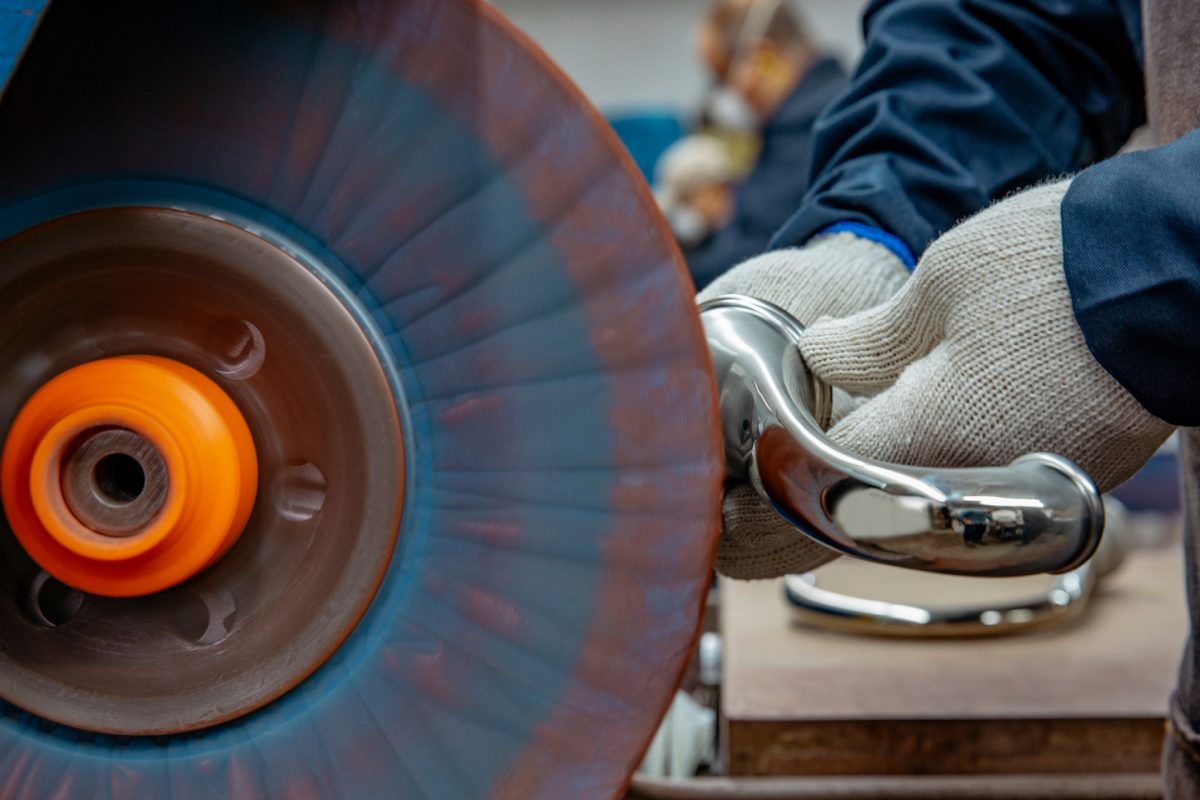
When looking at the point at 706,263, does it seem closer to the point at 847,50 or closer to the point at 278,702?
the point at 278,702

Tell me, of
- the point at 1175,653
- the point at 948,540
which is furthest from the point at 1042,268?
the point at 1175,653

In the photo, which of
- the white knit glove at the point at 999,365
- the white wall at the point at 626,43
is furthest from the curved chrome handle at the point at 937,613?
the white wall at the point at 626,43

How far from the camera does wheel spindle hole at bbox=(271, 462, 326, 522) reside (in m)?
0.35

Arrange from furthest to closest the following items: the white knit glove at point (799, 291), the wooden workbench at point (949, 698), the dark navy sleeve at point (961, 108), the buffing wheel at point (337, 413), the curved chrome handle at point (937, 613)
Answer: the curved chrome handle at point (937, 613) < the wooden workbench at point (949, 698) < the dark navy sleeve at point (961, 108) < the white knit glove at point (799, 291) < the buffing wheel at point (337, 413)

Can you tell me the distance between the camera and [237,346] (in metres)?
0.35

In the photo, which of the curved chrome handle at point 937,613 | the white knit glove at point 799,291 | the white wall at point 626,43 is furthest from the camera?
the white wall at point 626,43

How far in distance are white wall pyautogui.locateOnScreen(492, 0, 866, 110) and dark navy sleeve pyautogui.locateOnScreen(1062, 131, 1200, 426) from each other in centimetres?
375

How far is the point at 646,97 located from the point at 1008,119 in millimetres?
3622

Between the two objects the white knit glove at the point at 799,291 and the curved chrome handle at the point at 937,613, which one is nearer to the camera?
the white knit glove at the point at 799,291

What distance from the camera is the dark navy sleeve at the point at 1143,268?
1.17 ft

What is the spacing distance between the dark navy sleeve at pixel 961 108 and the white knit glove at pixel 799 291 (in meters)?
0.03

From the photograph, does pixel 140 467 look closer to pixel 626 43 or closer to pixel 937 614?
pixel 937 614

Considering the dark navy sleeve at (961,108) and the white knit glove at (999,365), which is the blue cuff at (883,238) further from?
the white knit glove at (999,365)

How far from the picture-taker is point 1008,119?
0.60 m
